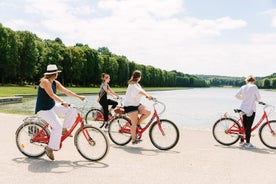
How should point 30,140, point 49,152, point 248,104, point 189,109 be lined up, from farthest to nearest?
point 189,109 < point 248,104 < point 30,140 < point 49,152

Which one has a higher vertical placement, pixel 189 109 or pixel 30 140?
pixel 30 140

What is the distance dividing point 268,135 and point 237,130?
2.66 ft

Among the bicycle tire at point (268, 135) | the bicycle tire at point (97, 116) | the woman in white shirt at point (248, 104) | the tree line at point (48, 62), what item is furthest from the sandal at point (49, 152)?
the tree line at point (48, 62)

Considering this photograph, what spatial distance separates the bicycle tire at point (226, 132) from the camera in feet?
31.3

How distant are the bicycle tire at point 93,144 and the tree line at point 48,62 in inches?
2217

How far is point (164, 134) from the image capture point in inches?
344

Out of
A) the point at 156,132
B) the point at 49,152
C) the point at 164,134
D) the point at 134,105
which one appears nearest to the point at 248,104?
the point at 164,134

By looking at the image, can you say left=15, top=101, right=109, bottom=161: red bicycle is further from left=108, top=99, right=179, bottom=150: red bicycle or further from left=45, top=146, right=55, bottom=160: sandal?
left=108, top=99, right=179, bottom=150: red bicycle

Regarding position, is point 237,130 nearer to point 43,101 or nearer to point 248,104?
point 248,104

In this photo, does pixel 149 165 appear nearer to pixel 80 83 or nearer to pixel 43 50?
pixel 43 50

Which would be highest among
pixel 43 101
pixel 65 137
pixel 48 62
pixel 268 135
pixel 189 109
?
pixel 48 62

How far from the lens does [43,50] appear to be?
236ft

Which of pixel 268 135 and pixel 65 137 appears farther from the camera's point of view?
pixel 268 135

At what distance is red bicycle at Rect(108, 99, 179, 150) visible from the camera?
8633mm
